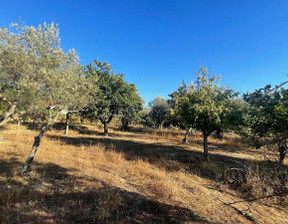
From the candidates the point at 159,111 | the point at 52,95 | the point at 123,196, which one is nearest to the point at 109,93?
the point at 52,95

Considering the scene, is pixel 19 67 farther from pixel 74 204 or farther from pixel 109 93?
pixel 109 93

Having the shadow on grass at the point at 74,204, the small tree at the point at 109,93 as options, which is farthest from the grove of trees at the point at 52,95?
the small tree at the point at 109,93

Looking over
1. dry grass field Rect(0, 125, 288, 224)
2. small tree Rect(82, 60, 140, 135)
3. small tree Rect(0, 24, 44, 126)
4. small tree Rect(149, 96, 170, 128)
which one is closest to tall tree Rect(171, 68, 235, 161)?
dry grass field Rect(0, 125, 288, 224)

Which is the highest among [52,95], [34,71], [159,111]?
[159,111]

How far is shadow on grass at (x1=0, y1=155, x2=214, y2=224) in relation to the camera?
348cm

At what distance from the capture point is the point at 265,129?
4.81 metres

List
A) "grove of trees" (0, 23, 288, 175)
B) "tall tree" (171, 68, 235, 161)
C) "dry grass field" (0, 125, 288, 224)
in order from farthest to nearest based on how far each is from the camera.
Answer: "tall tree" (171, 68, 235, 161), "grove of trees" (0, 23, 288, 175), "dry grass field" (0, 125, 288, 224)

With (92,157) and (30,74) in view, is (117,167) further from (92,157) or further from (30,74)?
(30,74)

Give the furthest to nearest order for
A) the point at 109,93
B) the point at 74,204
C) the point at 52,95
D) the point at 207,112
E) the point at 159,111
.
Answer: the point at 159,111 → the point at 109,93 → the point at 207,112 → the point at 52,95 → the point at 74,204

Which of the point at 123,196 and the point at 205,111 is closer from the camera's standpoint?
the point at 123,196

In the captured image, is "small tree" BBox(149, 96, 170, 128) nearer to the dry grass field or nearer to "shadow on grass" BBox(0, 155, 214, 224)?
the dry grass field

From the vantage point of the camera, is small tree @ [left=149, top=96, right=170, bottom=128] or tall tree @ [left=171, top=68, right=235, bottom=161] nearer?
tall tree @ [left=171, top=68, right=235, bottom=161]

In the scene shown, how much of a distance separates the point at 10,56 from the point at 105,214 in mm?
6509

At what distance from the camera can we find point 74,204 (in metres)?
3.99
